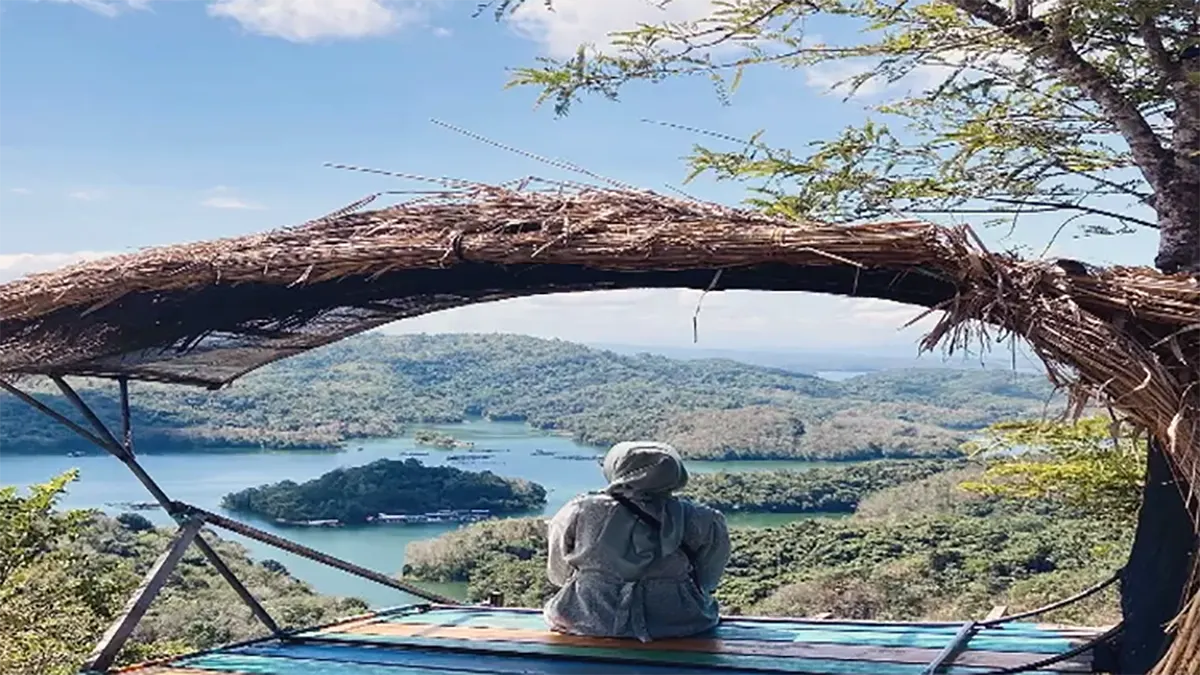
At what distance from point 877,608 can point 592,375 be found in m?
8.74

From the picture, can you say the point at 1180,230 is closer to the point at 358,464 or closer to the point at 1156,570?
the point at 1156,570

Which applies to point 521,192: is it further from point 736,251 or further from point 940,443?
point 940,443

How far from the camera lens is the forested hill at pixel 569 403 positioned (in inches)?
547

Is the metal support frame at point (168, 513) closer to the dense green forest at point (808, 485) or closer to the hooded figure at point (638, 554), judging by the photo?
the hooded figure at point (638, 554)

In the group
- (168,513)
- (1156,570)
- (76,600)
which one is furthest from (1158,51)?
(76,600)

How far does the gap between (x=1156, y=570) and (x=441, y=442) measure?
12423 millimetres

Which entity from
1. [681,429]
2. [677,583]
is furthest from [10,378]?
[681,429]

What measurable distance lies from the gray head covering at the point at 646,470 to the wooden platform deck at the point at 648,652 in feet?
1.49

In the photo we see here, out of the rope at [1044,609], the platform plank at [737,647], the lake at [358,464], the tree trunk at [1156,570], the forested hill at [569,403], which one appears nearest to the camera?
the tree trunk at [1156,570]

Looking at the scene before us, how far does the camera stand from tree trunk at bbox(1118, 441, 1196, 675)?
8.25ft

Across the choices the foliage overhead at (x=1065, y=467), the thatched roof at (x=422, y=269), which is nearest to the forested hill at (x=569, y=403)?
the foliage overhead at (x=1065, y=467)

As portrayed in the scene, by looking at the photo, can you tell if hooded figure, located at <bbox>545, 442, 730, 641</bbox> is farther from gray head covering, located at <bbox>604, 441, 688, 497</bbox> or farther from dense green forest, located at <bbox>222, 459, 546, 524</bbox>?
dense green forest, located at <bbox>222, 459, 546, 524</bbox>

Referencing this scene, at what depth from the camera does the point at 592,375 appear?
1777 centimetres

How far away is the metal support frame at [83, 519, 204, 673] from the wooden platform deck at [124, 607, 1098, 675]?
96mm
